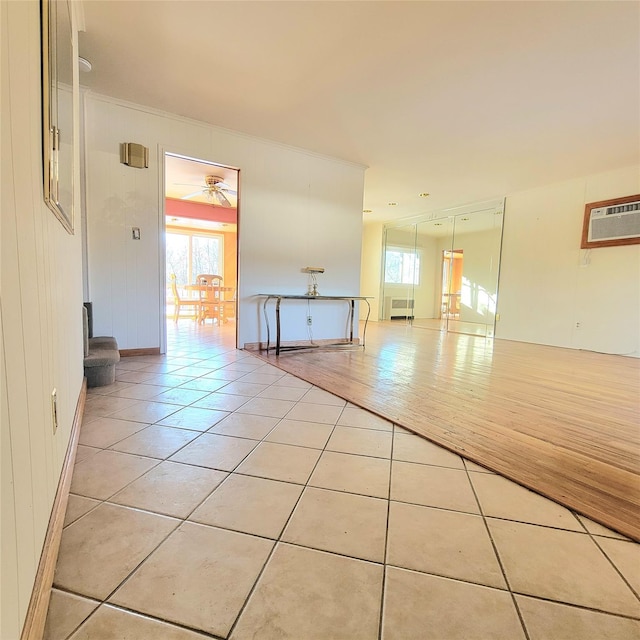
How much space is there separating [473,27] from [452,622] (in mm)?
3139

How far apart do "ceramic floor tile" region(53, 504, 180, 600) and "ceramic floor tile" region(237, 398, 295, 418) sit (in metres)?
0.99

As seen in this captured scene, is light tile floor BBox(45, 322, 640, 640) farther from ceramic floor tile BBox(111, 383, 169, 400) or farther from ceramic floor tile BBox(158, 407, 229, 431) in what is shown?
ceramic floor tile BBox(111, 383, 169, 400)

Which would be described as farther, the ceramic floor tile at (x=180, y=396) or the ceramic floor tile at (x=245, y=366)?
the ceramic floor tile at (x=245, y=366)

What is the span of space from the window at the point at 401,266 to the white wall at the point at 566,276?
2576 millimetres

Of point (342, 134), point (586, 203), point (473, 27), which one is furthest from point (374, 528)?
point (586, 203)

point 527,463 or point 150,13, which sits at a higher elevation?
point 150,13

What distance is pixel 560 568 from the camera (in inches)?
38.6

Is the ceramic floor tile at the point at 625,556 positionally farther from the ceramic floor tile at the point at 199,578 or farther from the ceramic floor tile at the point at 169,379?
the ceramic floor tile at the point at 169,379

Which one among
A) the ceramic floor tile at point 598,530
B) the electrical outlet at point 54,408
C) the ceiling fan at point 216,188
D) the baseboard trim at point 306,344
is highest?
the ceiling fan at point 216,188

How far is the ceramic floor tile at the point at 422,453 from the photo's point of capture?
1.56 meters

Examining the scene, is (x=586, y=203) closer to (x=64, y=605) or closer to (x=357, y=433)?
(x=357, y=433)

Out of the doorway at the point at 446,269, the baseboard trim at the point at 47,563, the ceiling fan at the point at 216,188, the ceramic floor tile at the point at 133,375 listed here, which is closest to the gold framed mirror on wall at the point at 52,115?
the baseboard trim at the point at 47,563

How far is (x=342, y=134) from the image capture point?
3918 mm

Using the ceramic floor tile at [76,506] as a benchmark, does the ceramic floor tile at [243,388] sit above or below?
below
